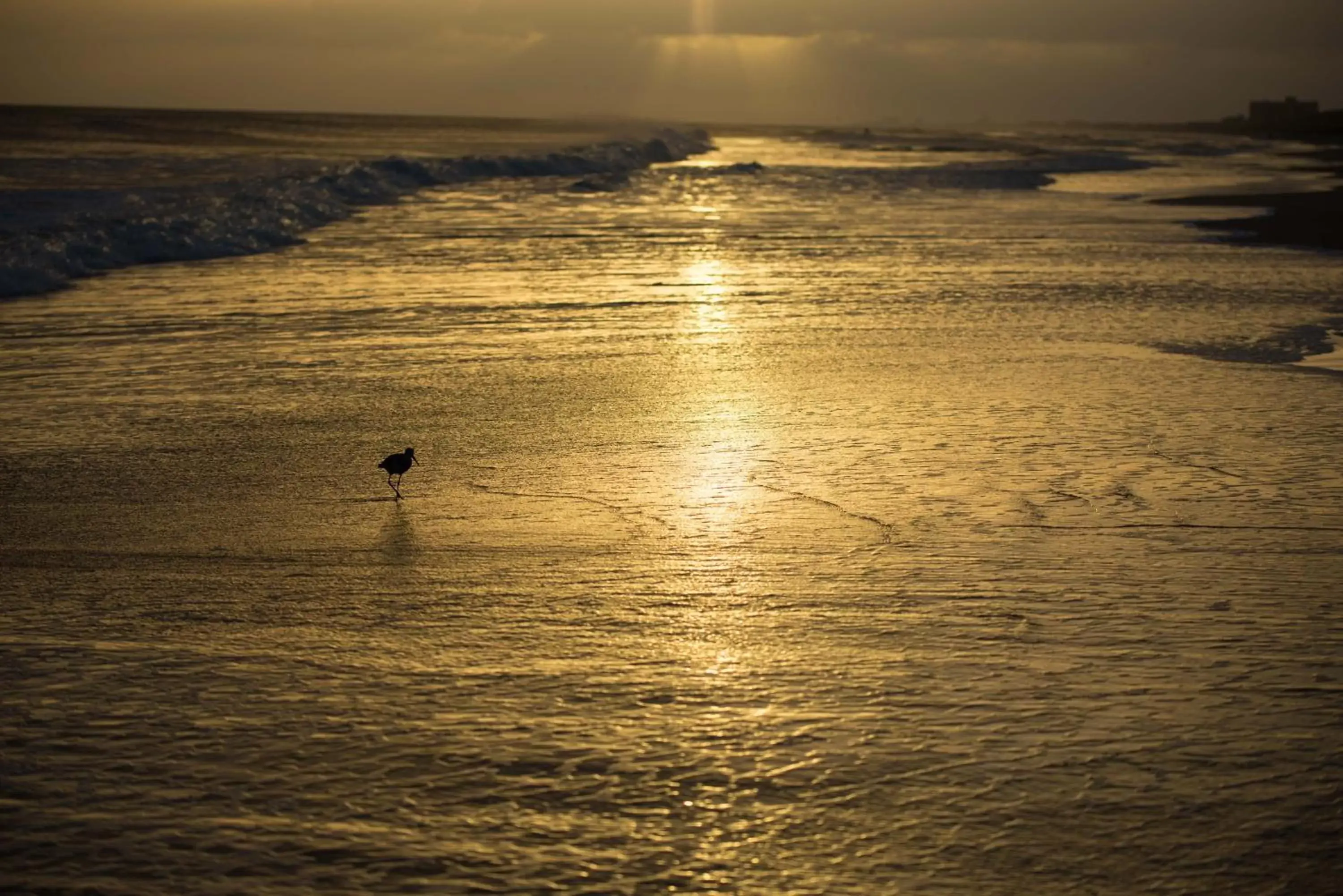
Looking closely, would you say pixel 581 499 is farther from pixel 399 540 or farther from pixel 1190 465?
pixel 1190 465

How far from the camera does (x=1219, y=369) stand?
9.59 meters

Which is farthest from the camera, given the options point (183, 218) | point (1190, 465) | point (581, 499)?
point (183, 218)

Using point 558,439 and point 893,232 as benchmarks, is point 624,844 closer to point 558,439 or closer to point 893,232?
point 558,439

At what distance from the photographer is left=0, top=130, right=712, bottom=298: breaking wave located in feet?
53.0

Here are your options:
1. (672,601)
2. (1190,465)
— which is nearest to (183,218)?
(1190,465)

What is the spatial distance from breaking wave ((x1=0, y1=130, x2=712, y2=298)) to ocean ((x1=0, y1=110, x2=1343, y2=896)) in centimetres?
399

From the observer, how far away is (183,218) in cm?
1977

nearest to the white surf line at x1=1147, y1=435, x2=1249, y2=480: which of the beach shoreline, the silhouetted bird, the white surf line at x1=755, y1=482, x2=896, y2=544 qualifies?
the white surf line at x1=755, y1=482, x2=896, y2=544

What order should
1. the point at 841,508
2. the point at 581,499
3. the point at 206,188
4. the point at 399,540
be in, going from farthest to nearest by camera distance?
1. the point at 206,188
2. the point at 581,499
3. the point at 841,508
4. the point at 399,540

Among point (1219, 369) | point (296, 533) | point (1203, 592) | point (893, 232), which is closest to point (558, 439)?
point (296, 533)

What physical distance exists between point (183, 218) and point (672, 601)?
669 inches

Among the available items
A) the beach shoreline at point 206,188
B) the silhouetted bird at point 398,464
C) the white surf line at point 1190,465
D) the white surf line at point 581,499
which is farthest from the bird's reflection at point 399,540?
the beach shoreline at point 206,188

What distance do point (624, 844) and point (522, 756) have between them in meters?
0.55

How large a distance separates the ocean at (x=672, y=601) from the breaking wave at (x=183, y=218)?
3.99 m
